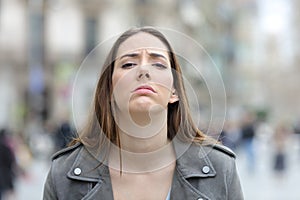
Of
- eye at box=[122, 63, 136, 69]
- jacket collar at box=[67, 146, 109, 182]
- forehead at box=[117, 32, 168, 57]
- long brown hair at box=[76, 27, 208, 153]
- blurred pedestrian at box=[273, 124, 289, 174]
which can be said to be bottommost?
jacket collar at box=[67, 146, 109, 182]

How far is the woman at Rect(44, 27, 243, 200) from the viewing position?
2.52 meters

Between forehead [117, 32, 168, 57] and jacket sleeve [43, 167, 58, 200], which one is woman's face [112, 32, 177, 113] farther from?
jacket sleeve [43, 167, 58, 200]

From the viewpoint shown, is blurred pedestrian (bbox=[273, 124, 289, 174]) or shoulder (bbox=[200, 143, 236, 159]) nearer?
shoulder (bbox=[200, 143, 236, 159])

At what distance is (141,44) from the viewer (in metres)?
2.57

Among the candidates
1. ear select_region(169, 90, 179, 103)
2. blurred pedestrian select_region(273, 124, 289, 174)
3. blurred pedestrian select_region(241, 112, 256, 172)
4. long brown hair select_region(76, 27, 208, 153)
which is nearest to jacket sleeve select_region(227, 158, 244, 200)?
long brown hair select_region(76, 27, 208, 153)

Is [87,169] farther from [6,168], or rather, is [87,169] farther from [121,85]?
[6,168]

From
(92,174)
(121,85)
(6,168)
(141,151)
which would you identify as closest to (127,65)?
(121,85)

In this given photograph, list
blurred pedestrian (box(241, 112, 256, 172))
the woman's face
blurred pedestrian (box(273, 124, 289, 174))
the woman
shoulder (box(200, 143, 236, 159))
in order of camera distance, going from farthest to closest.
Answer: blurred pedestrian (box(241, 112, 256, 172)) < blurred pedestrian (box(273, 124, 289, 174)) < shoulder (box(200, 143, 236, 159)) < the woman < the woman's face

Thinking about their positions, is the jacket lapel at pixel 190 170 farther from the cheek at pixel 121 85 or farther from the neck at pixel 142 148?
the cheek at pixel 121 85

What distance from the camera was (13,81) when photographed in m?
41.0

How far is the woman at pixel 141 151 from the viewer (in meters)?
2.52

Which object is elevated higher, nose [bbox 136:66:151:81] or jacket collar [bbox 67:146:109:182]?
nose [bbox 136:66:151:81]

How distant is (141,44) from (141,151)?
1.24 ft

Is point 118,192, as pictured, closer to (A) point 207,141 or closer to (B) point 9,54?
(A) point 207,141
